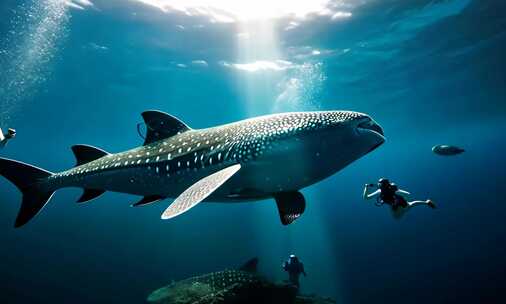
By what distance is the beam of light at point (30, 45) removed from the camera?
15.9 meters

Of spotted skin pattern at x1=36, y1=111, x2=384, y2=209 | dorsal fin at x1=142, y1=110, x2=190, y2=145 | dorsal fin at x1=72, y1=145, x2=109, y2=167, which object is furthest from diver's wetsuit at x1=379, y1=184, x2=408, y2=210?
dorsal fin at x1=72, y1=145, x2=109, y2=167

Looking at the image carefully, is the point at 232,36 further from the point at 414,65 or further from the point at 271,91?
the point at 414,65

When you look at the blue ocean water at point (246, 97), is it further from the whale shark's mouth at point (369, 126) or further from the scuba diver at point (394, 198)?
the whale shark's mouth at point (369, 126)

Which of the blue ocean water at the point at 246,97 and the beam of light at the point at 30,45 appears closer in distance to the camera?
the beam of light at the point at 30,45

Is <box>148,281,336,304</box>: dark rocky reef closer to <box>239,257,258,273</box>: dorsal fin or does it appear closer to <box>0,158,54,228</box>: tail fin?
<box>239,257,258,273</box>: dorsal fin

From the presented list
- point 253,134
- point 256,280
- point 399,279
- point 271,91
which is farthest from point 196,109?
point 253,134

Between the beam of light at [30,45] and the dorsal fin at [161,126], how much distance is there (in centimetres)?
1559

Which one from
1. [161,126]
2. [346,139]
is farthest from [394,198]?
[161,126]

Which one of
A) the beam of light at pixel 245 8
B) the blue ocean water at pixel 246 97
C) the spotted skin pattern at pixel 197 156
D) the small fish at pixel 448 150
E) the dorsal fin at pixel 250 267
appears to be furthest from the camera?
the blue ocean water at pixel 246 97

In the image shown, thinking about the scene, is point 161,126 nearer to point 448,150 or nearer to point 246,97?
point 448,150

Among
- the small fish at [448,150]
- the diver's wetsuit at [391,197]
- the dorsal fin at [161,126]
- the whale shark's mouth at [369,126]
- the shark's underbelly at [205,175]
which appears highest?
the small fish at [448,150]

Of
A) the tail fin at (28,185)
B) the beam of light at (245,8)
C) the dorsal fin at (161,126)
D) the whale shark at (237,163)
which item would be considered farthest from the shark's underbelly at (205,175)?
the beam of light at (245,8)

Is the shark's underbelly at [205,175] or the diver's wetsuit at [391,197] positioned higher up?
the diver's wetsuit at [391,197]

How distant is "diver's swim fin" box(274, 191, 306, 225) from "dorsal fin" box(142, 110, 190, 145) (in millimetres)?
2014
